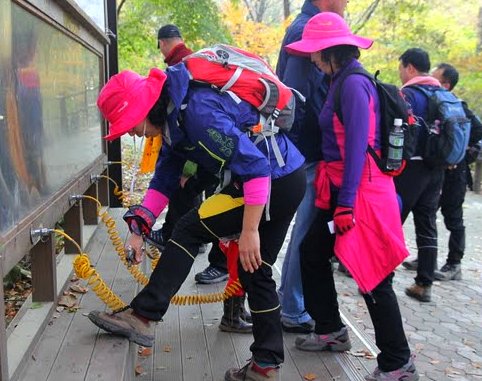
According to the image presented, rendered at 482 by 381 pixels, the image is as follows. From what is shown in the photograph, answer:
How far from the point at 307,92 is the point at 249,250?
131 cm

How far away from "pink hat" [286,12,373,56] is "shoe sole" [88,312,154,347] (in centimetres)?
169

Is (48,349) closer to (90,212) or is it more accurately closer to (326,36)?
(326,36)

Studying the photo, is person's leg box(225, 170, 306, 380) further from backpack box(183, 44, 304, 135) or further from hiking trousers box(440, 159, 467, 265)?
hiking trousers box(440, 159, 467, 265)

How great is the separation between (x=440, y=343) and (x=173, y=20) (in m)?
7.88

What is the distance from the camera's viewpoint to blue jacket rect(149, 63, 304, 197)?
2.45m

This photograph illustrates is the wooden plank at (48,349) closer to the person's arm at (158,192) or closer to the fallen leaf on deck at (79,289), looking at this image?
the fallen leaf on deck at (79,289)

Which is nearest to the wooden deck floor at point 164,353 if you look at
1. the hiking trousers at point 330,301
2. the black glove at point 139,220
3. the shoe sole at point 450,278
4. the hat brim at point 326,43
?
the hiking trousers at point 330,301

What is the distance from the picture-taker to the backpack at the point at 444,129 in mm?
4484

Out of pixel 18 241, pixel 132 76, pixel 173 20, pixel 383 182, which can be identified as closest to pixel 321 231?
pixel 383 182

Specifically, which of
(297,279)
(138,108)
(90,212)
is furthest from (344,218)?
(90,212)

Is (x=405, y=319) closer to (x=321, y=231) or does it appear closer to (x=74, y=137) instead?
(x=321, y=231)

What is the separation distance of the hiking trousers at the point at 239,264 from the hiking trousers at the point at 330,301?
0.41m

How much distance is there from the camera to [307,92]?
3529mm

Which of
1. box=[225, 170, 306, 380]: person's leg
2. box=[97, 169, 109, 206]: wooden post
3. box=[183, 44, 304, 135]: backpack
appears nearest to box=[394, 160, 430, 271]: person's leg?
box=[225, 170, 306, 380]: person's leg
